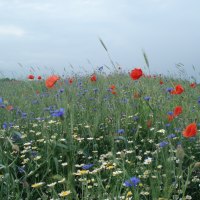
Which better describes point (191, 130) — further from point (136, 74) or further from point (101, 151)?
point (136, 74)

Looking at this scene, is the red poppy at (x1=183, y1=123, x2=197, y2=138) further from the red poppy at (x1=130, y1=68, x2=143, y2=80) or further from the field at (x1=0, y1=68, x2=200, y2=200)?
the red poppy at (x1=130, y1=68, x2=143, y2=80)

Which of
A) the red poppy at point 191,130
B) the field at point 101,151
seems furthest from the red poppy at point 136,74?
the red poppy at point 191,130

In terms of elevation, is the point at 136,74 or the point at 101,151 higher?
the point at 136,74

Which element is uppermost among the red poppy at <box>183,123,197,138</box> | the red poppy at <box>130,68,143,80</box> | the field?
the red poppy at <box>130,68,143,80</box>

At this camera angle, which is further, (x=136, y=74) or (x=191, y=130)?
(x=136, y=74)

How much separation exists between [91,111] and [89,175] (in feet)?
5.82

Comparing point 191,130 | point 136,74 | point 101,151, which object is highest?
point 136,74

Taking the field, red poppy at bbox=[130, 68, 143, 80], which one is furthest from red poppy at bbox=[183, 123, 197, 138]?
red poppy at bbox=[130, 68, 143, 80]

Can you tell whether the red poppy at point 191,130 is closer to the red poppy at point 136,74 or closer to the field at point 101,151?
the field at point 101,151

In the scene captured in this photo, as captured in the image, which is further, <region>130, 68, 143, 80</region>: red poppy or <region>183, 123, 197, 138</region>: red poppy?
<region>130, 68, 143, 80</region>: red poppy

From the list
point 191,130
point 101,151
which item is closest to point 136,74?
point 101,151

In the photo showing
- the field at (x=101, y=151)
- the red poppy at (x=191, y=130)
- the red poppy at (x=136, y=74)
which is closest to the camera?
the red poppy at (x=191, y=130)

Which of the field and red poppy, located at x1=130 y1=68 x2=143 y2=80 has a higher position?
red poppy, located at x1=130 y1=68 x2=143 y2=80

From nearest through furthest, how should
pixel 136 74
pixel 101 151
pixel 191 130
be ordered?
1. pixel 191 130
2. pixel 101 151
3. pixel 136 74
